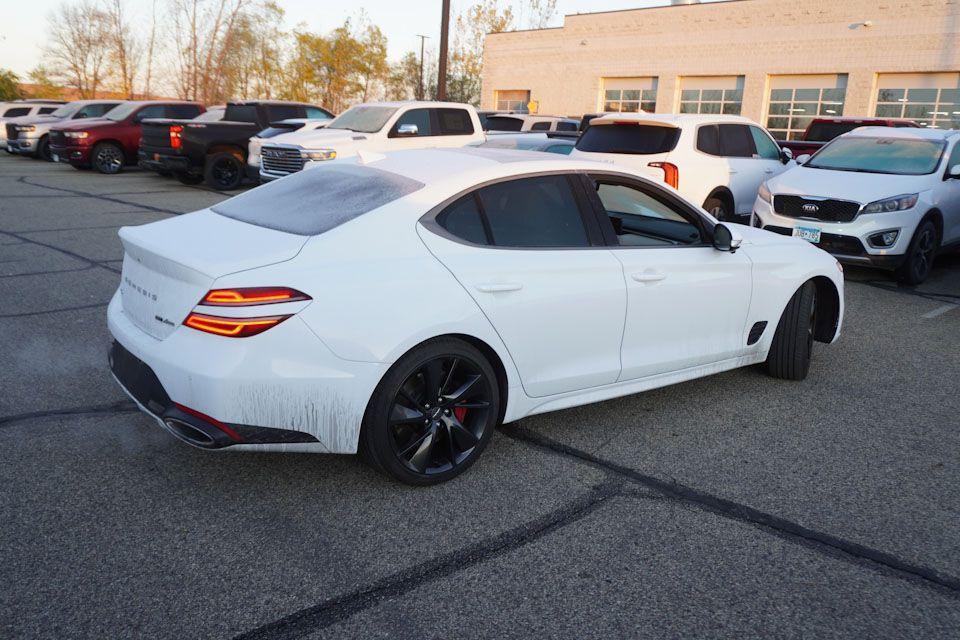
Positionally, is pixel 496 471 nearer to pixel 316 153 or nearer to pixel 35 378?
pixel 35 378

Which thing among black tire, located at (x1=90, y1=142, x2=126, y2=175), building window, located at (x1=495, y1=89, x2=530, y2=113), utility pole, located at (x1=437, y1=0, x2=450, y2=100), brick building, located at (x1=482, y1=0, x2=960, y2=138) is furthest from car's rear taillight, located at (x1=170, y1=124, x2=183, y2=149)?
building window, located at (x1=495, y1=89, x2=530, y2=113)

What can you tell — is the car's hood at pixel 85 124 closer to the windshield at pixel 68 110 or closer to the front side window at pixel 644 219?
the windshield at pixel 68 110

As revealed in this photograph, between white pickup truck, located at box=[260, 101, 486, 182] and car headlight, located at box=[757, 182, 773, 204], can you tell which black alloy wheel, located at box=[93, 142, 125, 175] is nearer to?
white pickup truck, located at box=[260, 101, 486, 182]

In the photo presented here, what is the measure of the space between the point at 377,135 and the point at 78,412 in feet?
32.8

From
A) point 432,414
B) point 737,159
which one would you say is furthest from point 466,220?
point 737,159

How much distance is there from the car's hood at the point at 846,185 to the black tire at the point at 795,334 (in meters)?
4.02

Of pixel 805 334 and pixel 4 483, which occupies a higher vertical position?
pixel 805 334

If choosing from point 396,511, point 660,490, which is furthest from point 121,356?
point 660,490

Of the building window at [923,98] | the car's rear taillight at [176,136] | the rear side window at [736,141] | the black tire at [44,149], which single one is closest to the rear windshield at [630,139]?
the rear side window at [736,141]

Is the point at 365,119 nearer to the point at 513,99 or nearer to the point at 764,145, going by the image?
the point at 764,145

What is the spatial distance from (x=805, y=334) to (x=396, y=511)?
10.5ft

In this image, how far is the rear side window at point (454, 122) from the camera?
14.3 meters

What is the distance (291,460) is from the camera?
156 inches

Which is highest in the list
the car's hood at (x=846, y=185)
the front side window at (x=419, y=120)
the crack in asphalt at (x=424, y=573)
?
the front side window at (x=419, y=120)
